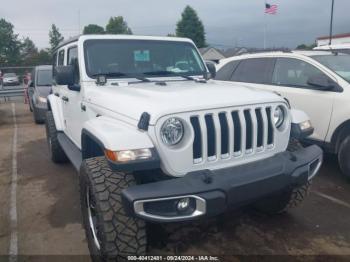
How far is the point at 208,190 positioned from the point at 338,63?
13.5ft

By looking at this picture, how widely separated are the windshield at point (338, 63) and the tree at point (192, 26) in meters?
52.6

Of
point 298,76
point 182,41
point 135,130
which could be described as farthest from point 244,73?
Result: point 135,130

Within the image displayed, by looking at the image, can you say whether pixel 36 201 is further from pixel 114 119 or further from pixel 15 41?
pixel 15 41

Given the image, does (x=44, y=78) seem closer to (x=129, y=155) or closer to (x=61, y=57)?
(x=61, y=57)

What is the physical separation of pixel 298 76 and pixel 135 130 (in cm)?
384

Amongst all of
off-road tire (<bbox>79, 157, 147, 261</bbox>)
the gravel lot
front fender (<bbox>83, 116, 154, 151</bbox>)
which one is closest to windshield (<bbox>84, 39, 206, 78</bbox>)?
front fender (<bbox>83, 116, 154, 151</bbox>)

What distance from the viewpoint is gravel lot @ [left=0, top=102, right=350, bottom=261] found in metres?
3.29

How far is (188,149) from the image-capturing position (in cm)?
259

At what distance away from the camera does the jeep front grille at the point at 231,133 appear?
2.66 metres

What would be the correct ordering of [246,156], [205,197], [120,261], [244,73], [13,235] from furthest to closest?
[244,73] → [13,235] → [246,156] → [120,261] → [205,197]

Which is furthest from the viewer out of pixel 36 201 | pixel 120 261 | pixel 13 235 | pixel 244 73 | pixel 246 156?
pixel 244 73

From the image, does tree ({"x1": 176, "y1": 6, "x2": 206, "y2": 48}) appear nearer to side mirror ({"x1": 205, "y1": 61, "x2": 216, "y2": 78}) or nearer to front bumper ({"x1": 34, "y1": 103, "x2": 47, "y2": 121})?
front bumper ({"x1": 34, "y1": 103, "x2": 47, "y2": 121})

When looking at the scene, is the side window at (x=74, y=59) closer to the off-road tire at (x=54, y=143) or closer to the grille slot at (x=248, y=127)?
the off-road tire at (x=54, y=143)

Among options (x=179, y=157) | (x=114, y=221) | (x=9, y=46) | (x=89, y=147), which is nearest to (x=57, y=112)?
(x=89, y=147)
